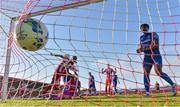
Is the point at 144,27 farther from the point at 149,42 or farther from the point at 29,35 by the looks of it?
the point at 29,35

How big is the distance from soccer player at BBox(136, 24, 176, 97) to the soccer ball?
6.08 feet

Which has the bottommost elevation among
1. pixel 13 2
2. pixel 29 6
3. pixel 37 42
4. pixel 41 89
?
pixel 41 89

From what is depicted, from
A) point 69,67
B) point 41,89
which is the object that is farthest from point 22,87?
point 69,67

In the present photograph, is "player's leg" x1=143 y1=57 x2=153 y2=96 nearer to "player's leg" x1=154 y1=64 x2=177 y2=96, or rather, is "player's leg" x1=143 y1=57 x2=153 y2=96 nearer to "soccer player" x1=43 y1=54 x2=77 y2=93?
"player's leg" x1=154 y1=64 x2=177 y2=96

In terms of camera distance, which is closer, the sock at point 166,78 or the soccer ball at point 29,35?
the soccer ball at point 29,35

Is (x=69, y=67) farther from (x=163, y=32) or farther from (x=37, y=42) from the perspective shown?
(x=163, y=32)

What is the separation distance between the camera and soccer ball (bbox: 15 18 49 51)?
17.1 feet

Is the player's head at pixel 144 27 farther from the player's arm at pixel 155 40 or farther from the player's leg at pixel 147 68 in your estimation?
the player's leg at pixel 147 68

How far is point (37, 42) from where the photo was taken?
5297mm

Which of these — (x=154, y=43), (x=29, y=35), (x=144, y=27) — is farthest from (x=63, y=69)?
(x=29, y=35)

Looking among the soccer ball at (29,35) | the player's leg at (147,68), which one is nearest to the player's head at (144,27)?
the player's leg at (147,68)

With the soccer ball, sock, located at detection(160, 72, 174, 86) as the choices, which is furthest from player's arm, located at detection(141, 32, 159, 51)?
the soccer ball

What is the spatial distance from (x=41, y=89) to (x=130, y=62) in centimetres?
311

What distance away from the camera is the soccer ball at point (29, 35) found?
5.20m
